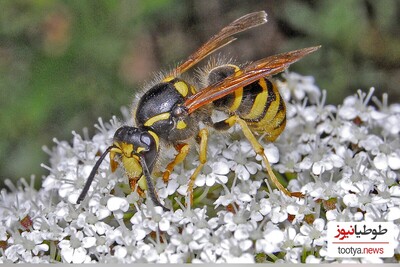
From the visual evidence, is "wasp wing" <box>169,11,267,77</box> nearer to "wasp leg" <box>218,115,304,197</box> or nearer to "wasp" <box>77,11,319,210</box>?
"wasp" <box>77,11,319,210</box>

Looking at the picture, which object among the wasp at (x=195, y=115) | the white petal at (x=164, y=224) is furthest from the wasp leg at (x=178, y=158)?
the white petal at (x=164, y=224)

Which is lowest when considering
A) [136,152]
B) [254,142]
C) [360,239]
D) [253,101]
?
[360,239]

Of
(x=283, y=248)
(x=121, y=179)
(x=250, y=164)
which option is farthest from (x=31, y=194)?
(x=283, y=248)

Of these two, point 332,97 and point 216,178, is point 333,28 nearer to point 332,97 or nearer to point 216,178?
point 332,97

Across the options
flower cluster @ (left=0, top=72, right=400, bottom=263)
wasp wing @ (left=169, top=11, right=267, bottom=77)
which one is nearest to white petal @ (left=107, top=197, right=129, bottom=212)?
flower cluster @ (left=0, top=72, right=400, bottom=263)

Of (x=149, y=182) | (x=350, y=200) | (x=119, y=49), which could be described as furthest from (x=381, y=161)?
(x=119, y=49)

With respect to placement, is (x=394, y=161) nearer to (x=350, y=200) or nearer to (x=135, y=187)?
(x=350, y=200)
